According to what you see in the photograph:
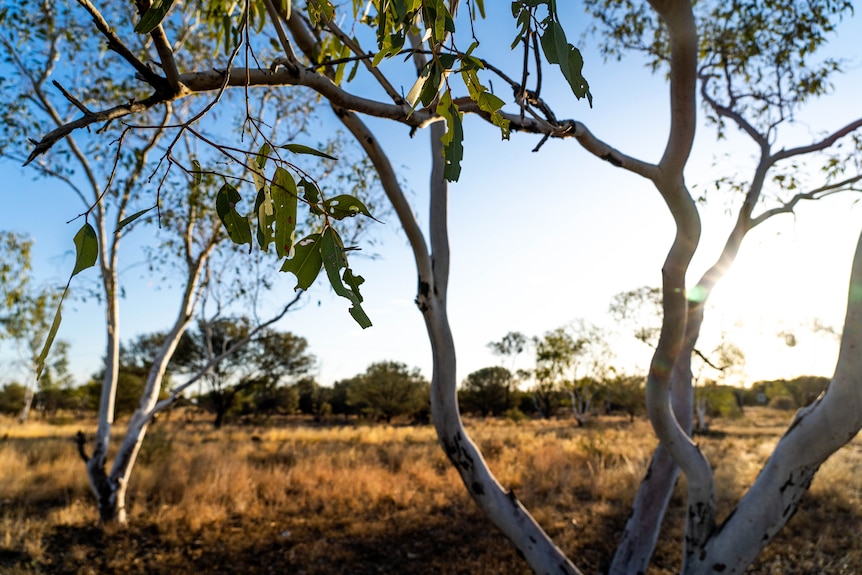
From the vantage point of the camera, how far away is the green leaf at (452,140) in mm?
936

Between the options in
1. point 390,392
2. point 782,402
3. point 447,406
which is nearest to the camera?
point 447,406

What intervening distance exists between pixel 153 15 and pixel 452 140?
519mm

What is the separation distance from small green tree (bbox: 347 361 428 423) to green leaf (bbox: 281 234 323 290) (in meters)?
26.3

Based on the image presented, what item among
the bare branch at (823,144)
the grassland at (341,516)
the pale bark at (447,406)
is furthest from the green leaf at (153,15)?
the grassland at (341,516)

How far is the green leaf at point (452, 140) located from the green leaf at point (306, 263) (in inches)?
10.3

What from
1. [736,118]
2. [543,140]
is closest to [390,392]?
[736,118]

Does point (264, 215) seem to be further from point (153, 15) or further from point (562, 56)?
point (562, 56)

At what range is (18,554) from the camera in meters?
5.04

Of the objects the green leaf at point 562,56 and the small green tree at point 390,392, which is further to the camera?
the small green tree at point 390,392

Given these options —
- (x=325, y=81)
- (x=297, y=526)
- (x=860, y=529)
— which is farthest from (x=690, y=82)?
(x=860, y=529)

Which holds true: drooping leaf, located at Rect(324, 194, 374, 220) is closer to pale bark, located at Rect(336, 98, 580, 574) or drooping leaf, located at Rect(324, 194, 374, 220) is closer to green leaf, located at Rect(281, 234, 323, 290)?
green leaf, located at Rect(281, 234, 323, 290)

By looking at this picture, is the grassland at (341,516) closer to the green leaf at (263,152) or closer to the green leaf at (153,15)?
the green leaf at (263,152)

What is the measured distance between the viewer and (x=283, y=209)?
99 cm

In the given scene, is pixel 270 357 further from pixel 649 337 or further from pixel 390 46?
pixel 390 46
